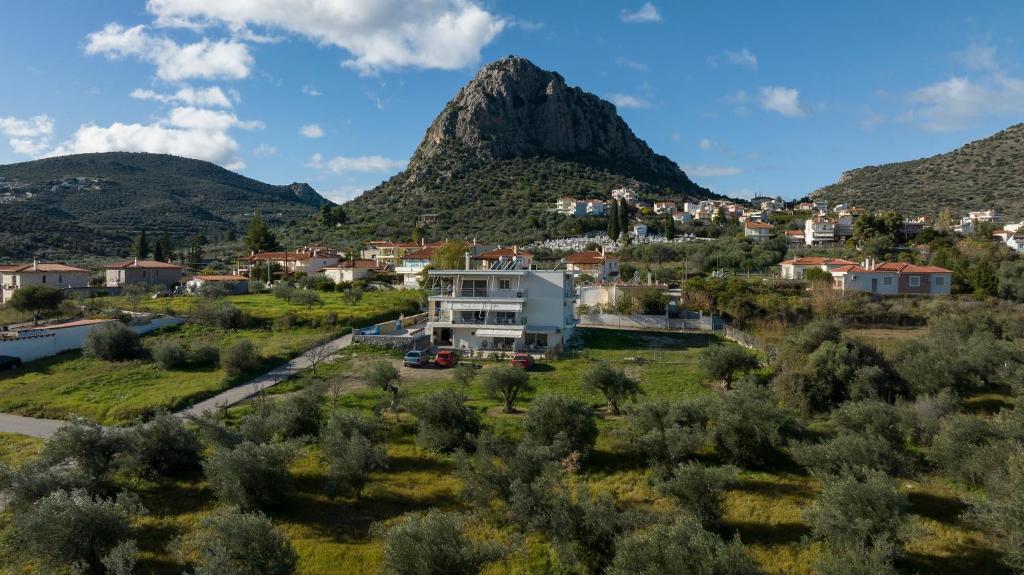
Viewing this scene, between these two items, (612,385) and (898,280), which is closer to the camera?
(612,385)

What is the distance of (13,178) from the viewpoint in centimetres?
14575

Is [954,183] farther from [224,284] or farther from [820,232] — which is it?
[224,284]

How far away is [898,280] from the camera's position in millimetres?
49125

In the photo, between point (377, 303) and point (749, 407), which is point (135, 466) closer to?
point (749, 407)

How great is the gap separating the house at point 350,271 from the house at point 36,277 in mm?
22810

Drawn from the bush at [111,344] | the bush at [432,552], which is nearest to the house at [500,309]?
the bush at [111,344]

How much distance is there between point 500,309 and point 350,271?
3254 centimetres

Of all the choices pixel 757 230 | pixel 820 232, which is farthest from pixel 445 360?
pixel 820 232

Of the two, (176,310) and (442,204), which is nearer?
(176,310)

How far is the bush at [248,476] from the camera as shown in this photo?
1427cm

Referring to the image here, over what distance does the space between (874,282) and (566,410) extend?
43.8 meters

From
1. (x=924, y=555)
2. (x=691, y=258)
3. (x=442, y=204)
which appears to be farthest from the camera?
(x=442, y=204)

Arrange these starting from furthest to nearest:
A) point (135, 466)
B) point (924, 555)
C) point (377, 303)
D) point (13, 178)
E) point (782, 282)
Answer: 1. point (13, 178)
2. point (782, 282)
3. point (377, 303)
4. point (135, 466)
5. point (924, 555)

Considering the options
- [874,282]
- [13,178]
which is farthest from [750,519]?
[13,178]
